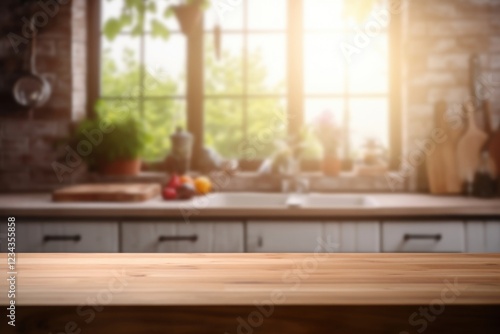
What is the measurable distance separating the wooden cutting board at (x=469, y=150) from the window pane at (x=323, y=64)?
31.4 inches

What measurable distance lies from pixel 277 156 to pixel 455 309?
2.54 metres

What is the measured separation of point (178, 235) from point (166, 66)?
4.55 ft

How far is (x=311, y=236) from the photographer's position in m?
2.68

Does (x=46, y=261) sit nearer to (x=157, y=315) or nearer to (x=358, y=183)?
(x=157, y=315)

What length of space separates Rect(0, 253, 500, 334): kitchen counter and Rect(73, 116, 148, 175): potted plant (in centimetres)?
241

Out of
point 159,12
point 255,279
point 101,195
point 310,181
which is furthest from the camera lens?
point 159,12

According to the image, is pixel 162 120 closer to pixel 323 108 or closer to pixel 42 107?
pixel 42 107

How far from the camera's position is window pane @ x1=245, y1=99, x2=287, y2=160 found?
3641mm

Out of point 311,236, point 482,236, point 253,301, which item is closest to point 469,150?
point 482,236

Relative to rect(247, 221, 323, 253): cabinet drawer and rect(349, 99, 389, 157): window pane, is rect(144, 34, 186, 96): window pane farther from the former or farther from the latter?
rect(247, 221, 323, 253): cabinet drawer

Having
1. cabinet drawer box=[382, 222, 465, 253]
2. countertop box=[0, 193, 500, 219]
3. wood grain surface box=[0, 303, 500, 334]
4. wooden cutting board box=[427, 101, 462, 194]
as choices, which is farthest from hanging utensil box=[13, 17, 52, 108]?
wood grain surface box=[0, 303, 500, 334]

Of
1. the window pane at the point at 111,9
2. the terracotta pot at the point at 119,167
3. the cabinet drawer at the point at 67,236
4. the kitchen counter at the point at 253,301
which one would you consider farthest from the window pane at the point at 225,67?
the kitchen counter at the point at 253,301

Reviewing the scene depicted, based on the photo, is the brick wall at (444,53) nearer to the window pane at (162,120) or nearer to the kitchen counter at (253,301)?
the window pane at (162,120)

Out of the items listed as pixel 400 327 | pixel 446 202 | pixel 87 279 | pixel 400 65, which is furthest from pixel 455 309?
pixel 400 65
